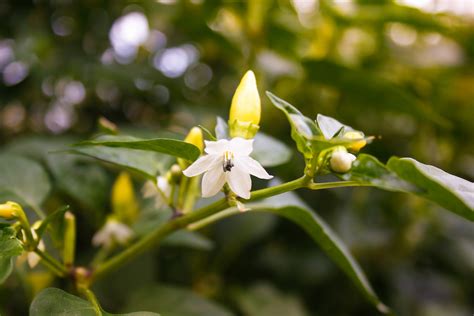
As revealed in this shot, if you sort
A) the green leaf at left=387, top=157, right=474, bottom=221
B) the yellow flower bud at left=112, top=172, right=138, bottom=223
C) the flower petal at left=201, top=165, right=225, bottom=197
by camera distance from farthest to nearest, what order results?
1. the yellow flower bud at left=112, top=172, right=138, bottom=223
2. the flower petal at left=201, top=165, right=225, bottom=197
3. the green leaf at left=387, top=157, right=474, bottom=221

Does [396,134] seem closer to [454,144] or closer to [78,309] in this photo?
[454,144]

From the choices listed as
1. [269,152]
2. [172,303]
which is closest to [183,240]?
[172,303]

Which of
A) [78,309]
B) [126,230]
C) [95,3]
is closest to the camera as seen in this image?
[78,309]

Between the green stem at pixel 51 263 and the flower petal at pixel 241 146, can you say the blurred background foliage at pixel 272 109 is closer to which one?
the green stem at pixel 51 263

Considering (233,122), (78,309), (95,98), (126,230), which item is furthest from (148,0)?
(78,309)

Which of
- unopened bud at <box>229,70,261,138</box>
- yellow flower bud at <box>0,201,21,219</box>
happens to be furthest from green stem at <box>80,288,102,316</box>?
unopened bud at <box>229,70,261,138</box>

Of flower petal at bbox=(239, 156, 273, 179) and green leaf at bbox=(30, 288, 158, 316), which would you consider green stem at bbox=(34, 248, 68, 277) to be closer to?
green leaf at bbox=(30, 288, 158, 316)

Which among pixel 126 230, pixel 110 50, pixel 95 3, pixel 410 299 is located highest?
pixel 95 3

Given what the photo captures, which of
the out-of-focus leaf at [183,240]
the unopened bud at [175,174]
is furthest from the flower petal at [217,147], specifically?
the out-of-focus leaf at [183,240]
